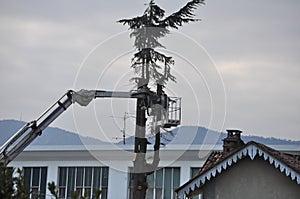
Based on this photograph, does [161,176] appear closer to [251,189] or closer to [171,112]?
[171,112]

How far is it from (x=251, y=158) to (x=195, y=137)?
1389 cm

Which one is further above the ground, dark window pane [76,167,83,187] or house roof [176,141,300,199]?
dark window pane [76,167,83,187]

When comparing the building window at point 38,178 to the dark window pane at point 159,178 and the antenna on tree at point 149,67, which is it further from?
the antenna on tree at point 149,67

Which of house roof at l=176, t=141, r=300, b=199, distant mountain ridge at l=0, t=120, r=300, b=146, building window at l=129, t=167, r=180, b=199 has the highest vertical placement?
distant mountain ridge at l=0, t=120, r=300, b=146

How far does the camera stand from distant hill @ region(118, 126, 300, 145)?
2946 centimetres

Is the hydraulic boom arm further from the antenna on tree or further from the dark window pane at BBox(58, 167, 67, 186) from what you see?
the dark window pane at BBox(58, 167, 67, 186)

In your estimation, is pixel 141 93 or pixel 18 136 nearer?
pixel 18 136

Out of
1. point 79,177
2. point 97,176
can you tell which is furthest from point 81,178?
point 97,176

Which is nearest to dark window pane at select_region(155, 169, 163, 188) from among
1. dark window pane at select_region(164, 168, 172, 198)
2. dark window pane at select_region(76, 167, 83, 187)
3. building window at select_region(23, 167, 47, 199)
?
dark window pane at select_region(164, 168, 172, 198)

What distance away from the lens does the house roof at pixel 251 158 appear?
73.2 feet

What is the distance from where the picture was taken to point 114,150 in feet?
138

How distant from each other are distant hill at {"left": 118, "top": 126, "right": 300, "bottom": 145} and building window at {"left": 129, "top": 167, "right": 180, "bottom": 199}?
7.05ft

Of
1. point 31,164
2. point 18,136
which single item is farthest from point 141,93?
point 31,164

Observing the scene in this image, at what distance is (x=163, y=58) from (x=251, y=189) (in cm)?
718
